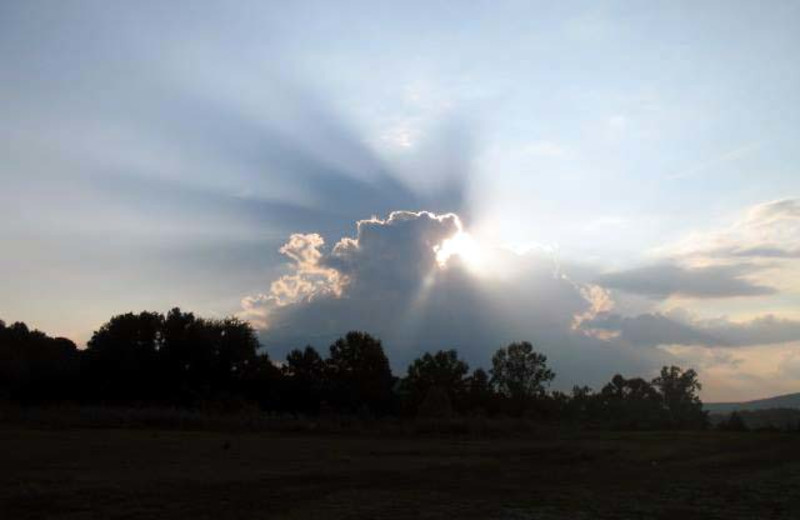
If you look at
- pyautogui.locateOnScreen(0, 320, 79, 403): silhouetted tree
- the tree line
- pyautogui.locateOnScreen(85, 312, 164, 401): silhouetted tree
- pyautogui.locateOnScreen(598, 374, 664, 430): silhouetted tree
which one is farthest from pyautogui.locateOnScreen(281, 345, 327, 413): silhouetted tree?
pyautogui.locateOnScreen(598, 374, 664, 430): silhouetted tree

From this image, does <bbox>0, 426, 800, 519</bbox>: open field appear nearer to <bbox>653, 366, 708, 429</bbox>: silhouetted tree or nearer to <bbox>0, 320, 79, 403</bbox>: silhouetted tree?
<bbox>0, 320, 79, 403</bbox>: silhouetted tree

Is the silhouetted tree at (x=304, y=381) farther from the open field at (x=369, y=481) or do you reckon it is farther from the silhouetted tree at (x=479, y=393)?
the open field at (x=369, y=481)

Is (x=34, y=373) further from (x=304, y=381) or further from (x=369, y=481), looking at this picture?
(x=369, y=481)

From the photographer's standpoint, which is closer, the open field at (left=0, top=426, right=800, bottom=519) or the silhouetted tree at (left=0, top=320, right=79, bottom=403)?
the open field at (left=0, top=426, right=800, bottom=519)

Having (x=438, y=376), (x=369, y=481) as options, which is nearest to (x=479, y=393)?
(x=438, y=376)

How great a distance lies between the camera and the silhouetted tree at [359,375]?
72000 mm

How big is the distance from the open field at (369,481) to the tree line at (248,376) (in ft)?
95.5

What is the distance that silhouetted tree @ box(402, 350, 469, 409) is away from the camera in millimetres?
78812

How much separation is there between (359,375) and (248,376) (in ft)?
35.2

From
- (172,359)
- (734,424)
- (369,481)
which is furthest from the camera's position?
(172,359)

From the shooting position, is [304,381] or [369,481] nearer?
[369,481]

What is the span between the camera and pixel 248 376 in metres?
71.1

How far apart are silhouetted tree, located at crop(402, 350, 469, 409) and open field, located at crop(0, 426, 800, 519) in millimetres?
44169

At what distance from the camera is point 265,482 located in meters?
19.0
